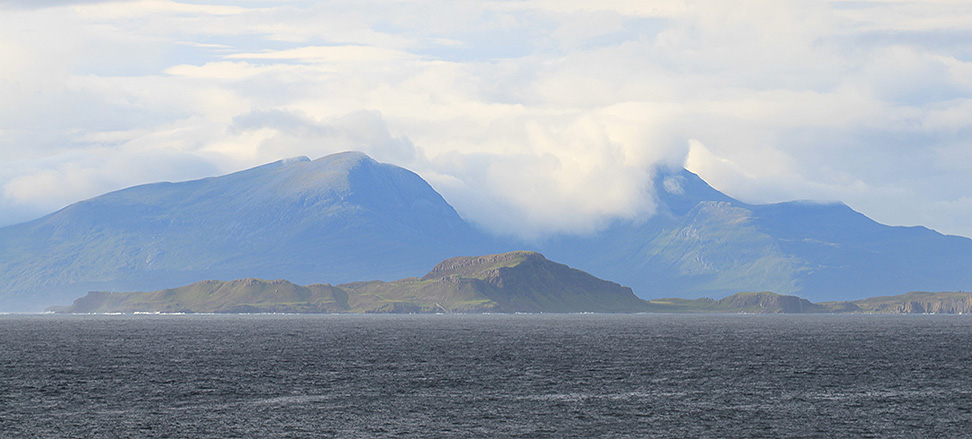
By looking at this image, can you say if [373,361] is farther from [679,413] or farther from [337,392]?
[679,413]

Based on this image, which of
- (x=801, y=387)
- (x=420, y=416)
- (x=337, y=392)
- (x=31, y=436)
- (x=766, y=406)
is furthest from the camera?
(x=801, y=387)

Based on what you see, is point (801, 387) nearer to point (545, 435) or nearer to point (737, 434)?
point (737, 434)

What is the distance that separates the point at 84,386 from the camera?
129 metres

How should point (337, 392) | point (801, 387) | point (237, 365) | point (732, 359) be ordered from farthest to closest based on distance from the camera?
point (732, 359), point (237, 365), point (801, 387), point (337, 392)

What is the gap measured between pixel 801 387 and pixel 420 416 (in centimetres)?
5582

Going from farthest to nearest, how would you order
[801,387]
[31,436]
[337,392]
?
[801,387] < [337,392] < [31,436]

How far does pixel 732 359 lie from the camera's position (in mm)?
180750

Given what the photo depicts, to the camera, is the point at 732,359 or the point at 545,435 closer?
the point at 545,435

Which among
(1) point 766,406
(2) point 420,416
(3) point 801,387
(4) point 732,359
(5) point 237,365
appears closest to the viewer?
(2) point 420,416

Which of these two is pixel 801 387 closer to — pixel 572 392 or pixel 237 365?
pixel 572 392

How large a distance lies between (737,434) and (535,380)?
49.0 meters

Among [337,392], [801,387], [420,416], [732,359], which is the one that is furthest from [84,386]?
[732,359]

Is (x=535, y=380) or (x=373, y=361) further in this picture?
(x=373, y=361)

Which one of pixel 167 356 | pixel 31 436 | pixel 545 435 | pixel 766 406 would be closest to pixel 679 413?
pixel 766 406
